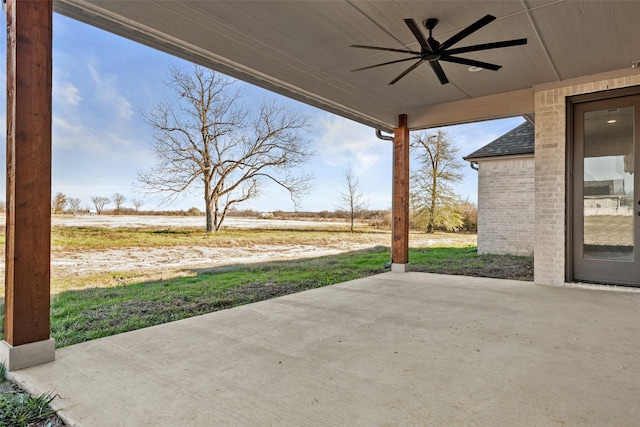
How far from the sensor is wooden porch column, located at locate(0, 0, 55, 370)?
2.26 metres

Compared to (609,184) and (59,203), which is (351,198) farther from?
(59,203)

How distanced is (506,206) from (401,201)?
4.02 metres

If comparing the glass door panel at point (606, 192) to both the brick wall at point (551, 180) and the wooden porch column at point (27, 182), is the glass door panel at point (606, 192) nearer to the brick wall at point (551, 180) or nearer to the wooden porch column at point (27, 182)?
the brick wall at point (551, 180)

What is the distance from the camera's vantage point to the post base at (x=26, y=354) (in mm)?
2264

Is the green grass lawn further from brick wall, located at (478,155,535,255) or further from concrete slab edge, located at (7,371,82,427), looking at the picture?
brick wall, located at (478,155,535,255)

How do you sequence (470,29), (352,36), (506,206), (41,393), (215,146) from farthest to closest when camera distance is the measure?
1. (506,206)
2. (215,146)
3. (352,36)
4. (470,29)
5. (41,393)

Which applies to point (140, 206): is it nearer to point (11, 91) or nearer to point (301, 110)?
point (11, 91)

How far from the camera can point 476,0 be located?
3092mm

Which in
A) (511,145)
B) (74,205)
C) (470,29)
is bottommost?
(74,205)

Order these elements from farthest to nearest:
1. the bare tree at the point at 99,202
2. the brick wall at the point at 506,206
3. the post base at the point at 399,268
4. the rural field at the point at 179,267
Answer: the brick wall at the point at 506,206 → the post base at the point at 399,268 → the bare tree at the point at 99,202 → the rural field at the point at 179,267

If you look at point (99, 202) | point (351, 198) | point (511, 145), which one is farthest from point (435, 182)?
point (99, 202)

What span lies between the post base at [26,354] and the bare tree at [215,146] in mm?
2653

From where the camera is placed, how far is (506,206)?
8.98 meters

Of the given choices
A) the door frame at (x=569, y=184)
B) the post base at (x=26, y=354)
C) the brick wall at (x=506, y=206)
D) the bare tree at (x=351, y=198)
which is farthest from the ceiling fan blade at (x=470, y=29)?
the brick wall at (x=506, y=206)
